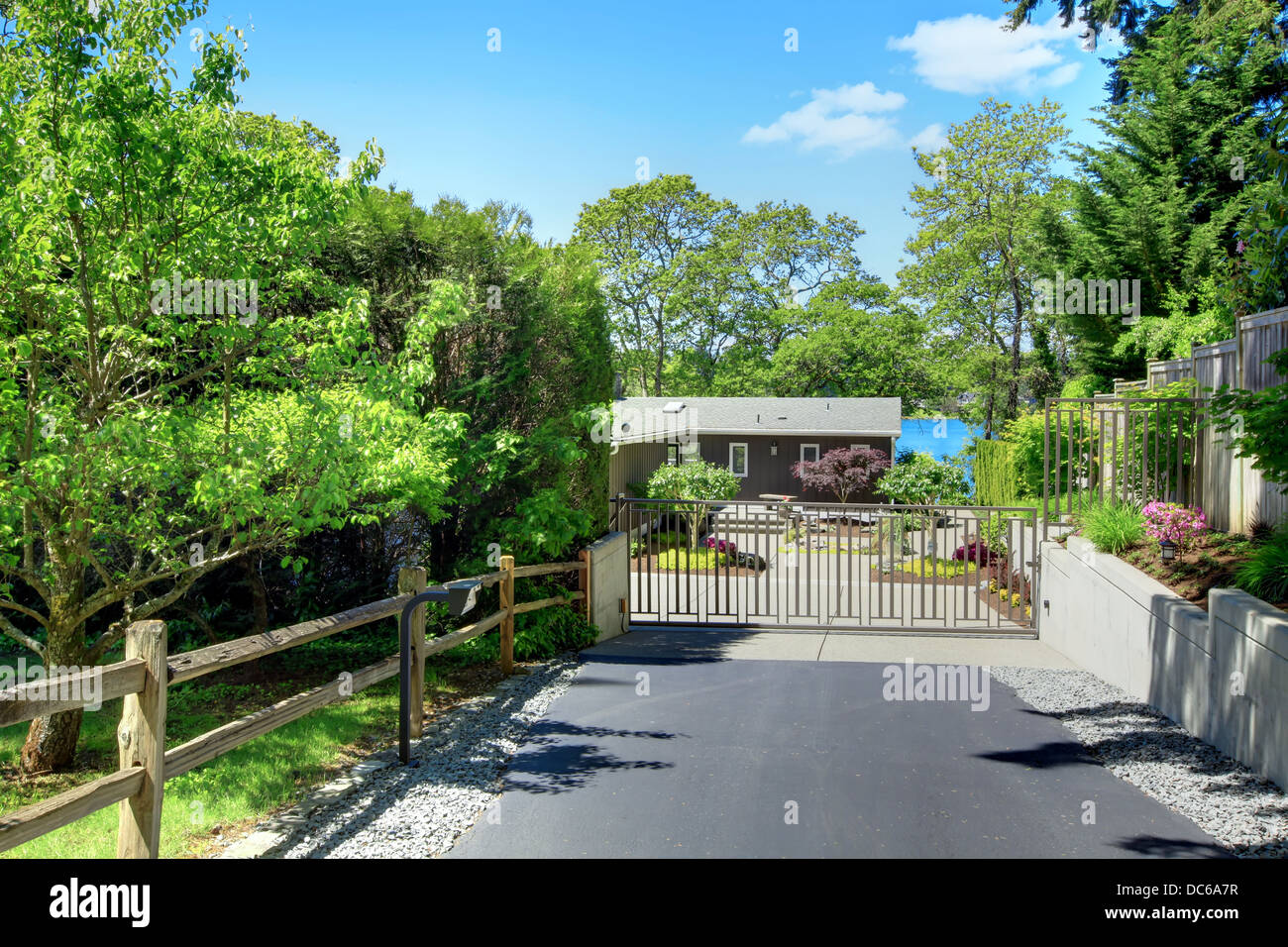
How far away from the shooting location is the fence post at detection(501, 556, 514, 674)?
7.95m

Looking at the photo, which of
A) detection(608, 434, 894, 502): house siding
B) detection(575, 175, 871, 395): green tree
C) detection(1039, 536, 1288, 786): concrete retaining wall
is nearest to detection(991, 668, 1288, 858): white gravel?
detection(1039, 536, 1288, 786): concrete retaining wall

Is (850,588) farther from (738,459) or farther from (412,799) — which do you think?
(738,459)

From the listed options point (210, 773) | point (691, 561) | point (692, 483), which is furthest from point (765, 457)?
point (210, 773)

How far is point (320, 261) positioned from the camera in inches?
343

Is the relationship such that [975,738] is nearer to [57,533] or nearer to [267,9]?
[57,533]

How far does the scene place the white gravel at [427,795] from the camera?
4.19 metres

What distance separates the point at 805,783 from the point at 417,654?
2979 millimetres

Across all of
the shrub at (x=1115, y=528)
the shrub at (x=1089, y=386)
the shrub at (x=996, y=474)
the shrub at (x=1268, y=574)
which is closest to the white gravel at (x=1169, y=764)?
the shrub at (x=1268, y=574)

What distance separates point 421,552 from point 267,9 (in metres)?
5.35

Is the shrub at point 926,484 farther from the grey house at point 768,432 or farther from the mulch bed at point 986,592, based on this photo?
the mulch bed at point 986,592

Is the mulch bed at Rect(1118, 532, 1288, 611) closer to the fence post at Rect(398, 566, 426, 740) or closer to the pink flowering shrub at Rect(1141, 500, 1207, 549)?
the pink flowering shrub at Rect(1141, 500, 1207, 549)

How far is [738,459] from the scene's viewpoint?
2981 cm
